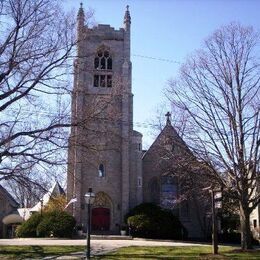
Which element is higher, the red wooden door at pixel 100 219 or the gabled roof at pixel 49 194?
the gabled roof at pixel 49 194

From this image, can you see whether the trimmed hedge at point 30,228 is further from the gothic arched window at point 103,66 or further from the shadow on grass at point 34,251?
the gothic arched window at point 103,66

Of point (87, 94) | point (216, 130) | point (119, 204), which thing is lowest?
point (119, 204)

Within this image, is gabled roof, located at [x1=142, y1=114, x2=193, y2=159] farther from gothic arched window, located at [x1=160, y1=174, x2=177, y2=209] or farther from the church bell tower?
gothic arched window, located at [x1=160, y1=174, x2=177, y2=209]

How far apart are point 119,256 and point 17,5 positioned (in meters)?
11.1

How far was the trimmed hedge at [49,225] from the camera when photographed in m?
36.4

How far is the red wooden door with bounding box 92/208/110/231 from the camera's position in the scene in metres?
42.6

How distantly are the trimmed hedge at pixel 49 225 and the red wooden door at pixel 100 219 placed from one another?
14.4ft

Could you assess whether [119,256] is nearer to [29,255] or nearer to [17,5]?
[29,255]

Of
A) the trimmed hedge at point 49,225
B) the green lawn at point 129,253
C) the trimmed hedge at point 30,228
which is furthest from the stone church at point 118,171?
the green lawn at point 129,253

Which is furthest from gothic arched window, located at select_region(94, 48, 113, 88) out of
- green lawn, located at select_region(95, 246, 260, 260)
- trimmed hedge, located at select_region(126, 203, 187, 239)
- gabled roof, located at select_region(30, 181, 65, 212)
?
green lawn, located at select_region(95, 246, 260, 260)

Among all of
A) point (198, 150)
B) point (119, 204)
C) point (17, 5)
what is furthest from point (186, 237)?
point (17, 5)

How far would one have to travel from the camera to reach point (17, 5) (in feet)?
66.9

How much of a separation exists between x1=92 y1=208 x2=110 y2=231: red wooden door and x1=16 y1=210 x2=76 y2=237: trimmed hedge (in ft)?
14.4

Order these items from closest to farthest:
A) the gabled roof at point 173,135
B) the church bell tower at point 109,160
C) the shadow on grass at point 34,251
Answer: the shadow on grass at point 34,251, the gabled roof at point 173,135, the church bell tower at point 109,160
